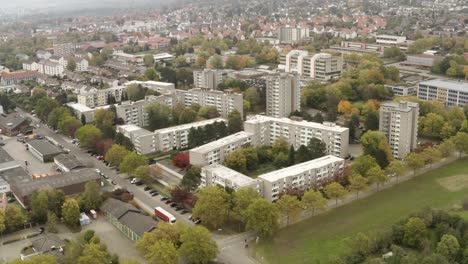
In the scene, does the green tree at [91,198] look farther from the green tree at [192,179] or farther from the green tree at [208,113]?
the green tree at [208,113]

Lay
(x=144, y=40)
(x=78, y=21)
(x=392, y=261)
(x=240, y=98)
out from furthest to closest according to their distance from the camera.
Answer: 1. (x=78, y=21)
2. (x=144, y=40)
3. (x=240, y=98)
4. (x=392, y=261)

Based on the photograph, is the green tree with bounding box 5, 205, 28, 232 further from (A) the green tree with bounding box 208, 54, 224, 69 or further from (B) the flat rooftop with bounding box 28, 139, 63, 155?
(A) the green tree with bounding box 208, 54, 224, 69

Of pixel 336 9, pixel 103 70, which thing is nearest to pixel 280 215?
pixel 103 70

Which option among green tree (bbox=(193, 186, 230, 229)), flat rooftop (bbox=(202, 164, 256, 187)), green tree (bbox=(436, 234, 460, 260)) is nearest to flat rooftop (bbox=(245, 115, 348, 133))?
flat rooftop (bbox=(202, 164, 256, 187))

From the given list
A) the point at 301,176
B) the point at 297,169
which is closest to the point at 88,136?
the point at 297,169

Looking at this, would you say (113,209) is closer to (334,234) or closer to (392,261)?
(334,234)

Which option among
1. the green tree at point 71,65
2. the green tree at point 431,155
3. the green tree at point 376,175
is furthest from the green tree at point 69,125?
the green tree at point 71,65
